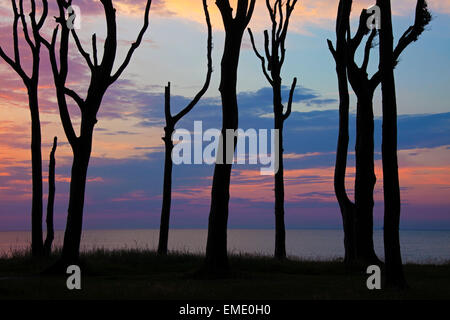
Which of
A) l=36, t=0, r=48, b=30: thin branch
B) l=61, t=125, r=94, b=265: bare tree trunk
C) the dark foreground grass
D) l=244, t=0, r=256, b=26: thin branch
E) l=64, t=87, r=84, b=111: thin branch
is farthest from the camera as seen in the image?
l=36, t=0, r=48, b=30: thin branch

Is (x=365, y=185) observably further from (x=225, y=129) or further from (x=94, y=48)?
(x=94, y=48)

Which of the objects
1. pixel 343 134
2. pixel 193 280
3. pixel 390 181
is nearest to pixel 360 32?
pixel 343 134

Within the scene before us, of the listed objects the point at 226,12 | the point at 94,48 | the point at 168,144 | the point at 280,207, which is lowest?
the point at 280,207

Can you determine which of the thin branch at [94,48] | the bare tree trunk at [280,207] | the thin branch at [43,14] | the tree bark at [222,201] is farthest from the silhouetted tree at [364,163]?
the thin branch at [43,14]

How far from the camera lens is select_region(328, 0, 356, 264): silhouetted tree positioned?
20.0 meters

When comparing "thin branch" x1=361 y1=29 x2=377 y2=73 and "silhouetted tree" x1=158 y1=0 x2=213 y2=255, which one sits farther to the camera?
"silhouetted tree" x1=158 y1=0 x2=213 y2=255

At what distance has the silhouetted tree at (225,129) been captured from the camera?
17.0m

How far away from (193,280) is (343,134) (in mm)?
7819

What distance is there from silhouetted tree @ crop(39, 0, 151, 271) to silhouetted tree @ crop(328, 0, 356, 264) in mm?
7078

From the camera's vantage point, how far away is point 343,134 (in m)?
20.7

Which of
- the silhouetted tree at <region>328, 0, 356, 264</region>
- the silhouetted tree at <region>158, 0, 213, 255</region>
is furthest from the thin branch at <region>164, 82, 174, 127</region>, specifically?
the silhouetted tree at <region>328, 0, 356, 264</region>

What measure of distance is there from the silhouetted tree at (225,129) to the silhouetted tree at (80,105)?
3.71 meters

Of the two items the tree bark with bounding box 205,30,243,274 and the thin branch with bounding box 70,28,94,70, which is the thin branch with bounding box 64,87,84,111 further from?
the tree bark with bounding box 205,30,243,274
